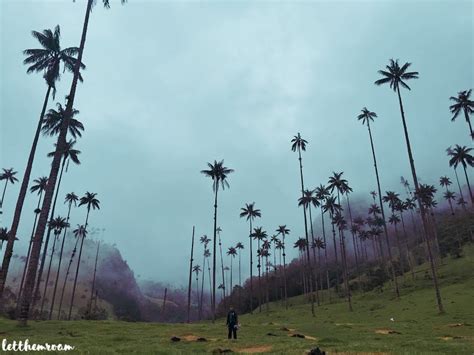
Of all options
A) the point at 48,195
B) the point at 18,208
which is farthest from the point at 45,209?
the point at 18,208

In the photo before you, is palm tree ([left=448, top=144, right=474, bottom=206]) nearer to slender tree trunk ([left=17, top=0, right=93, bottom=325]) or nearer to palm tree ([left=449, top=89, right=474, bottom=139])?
palm tree ([left=449, top=89, right=474, bottom=139])

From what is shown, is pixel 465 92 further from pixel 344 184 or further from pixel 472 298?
pixel 472 298

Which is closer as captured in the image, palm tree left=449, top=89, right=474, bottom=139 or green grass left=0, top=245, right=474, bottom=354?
green grass left=0, top=245, right=474, bottom=354

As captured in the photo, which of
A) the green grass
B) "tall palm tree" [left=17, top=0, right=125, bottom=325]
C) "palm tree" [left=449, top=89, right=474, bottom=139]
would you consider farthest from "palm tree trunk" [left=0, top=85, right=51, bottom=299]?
"palm tree" [left=449, top=89, right=474, bottom=139]

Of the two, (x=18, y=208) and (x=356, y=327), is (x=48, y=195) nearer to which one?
(x=18, y=208)

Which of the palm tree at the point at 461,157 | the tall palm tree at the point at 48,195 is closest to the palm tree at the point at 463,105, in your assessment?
the palm tree at the point at 461,157

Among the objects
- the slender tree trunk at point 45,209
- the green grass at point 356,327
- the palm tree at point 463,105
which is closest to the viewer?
the green grass at point 356,327

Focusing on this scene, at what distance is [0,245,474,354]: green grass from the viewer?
899 inches

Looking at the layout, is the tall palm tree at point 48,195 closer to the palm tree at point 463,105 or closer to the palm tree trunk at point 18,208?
the palm tree trunk at point 18,208

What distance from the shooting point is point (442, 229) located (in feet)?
424

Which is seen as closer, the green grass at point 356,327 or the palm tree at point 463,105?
the green grass at point 356,327

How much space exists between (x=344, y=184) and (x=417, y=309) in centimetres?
3347

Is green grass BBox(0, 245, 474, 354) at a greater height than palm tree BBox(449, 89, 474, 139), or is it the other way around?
palm tree BBox(449, 89, 474, 139)

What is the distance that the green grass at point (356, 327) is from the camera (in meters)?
22.8
